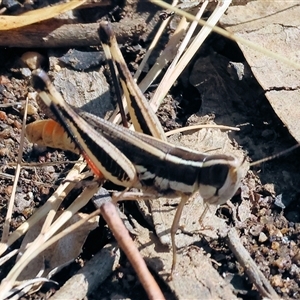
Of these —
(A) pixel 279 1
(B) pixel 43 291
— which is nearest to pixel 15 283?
(B) pixel 43 291

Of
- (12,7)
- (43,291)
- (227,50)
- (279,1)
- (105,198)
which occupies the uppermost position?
(279,1)

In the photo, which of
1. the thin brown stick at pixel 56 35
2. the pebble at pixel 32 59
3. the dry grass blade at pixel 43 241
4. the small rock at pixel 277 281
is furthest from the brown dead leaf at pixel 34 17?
the small rock at pixel 277 281

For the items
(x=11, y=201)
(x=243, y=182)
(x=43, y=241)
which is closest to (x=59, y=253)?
(x=43, y=241)

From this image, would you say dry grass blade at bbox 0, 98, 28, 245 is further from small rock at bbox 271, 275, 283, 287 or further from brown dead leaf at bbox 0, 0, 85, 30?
small rock at bbox 271, 275, 283, 287

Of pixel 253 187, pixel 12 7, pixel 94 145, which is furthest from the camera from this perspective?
pixel 12 7

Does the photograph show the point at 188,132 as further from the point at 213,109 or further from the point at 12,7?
the point at 12,7

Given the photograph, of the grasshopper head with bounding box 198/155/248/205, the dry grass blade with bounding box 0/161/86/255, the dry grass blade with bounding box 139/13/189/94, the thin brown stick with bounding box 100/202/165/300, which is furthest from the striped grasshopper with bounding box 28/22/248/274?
the dry grass blade with bounding box 139/13/189/94

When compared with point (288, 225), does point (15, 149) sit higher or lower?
lower
